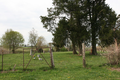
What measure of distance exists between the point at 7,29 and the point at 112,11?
1557 inches

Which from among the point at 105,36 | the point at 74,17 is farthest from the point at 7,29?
the point at 105,36

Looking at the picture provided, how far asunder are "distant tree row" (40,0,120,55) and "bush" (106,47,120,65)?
10077 millimetres

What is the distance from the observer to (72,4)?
21672 mm

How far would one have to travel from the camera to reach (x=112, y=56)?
33.9ft

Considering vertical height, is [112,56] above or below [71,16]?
below

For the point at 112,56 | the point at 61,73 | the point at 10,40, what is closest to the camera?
the point at 61,73

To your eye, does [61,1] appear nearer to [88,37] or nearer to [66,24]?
[66,24]

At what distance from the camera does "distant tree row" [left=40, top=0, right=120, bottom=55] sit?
830 inches

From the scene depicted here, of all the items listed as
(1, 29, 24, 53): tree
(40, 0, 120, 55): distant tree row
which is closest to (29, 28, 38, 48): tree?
(1, 29, 24, 53): tree

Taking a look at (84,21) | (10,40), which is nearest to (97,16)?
(84,21)

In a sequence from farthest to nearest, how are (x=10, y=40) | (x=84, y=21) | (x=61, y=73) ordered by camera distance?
(x=10, y=40), (x=84, y=21), (x=61, y=73)

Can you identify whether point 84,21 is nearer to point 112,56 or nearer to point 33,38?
point 112,56

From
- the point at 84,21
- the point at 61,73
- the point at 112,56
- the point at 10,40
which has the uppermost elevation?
the point at 84,21

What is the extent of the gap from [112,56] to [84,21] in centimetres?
1387
